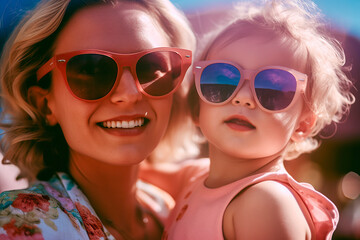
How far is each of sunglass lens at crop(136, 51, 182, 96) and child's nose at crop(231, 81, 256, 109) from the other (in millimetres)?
373

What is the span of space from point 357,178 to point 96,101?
2.95m

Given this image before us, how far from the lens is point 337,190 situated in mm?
3637

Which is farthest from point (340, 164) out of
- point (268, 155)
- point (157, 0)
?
point (157, 0)

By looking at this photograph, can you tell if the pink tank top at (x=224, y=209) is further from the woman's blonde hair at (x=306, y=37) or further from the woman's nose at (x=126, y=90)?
the woman's nose at (x=126, y=90)

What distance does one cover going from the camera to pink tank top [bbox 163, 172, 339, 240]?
176 cm

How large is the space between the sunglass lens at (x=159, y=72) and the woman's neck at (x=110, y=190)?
54 centimetres

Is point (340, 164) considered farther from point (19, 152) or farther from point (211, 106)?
point (19, 152)

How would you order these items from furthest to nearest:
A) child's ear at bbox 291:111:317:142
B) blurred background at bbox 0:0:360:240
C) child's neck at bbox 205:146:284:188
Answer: blurred background at bbox 0:0:360:240, child's ear at bbox 291:111:317:142, child's neck at bbox 205:146:284:188

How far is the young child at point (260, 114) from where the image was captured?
1741 mm

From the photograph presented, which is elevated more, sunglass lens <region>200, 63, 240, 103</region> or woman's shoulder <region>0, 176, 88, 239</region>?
sunglass lens <region>200, 63, 240, 103</region>

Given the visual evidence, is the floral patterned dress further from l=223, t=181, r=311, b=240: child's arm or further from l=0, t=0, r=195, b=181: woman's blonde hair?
l=223, t=181, r=311, b=240: child's arm

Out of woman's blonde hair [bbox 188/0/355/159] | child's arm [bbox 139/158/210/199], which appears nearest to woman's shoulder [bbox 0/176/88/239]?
child's arm [bbox 139/158/210/199]

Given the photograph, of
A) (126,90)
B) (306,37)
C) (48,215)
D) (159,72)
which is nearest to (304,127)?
(306,37)

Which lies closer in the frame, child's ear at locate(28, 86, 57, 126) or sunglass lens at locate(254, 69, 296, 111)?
sunglass lens at locate(254, 69, 296, 111)
